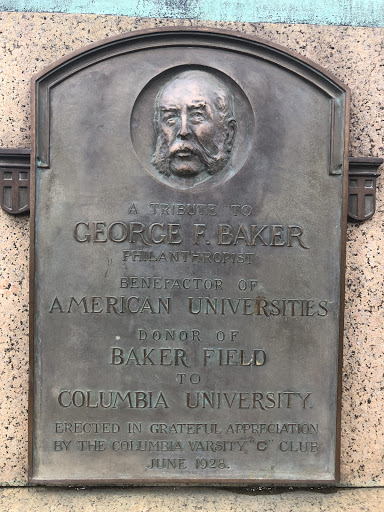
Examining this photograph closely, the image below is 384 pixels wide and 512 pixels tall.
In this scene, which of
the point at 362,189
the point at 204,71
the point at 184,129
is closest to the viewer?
the point at 184,129

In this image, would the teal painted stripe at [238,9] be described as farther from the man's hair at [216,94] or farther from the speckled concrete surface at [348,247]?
the man's hair at [216,94]

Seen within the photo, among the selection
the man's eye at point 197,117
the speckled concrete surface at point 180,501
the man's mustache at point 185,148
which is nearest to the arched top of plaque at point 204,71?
the man's mustache at point 185,148

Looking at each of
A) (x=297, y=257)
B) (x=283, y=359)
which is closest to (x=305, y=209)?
(x=297, y=257)

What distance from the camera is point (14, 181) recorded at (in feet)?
8.85

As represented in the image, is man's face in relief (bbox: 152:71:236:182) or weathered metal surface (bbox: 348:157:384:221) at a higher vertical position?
man's face in relief (bbox: 152:71:236:182)

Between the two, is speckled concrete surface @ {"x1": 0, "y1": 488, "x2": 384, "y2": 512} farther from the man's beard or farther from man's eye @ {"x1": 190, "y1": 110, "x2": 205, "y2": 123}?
man's eye @ {"x1": 190, "y1": 110, "x2": 205, "y2": 123}

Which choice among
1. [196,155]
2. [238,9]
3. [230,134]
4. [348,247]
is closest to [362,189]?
[348,247]

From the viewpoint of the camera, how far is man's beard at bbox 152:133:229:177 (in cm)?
263

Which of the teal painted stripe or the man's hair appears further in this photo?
the teal painted stripe

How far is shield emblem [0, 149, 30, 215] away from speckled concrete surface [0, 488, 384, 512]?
65.4 inches

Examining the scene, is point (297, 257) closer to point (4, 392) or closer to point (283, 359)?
point (283, 359)

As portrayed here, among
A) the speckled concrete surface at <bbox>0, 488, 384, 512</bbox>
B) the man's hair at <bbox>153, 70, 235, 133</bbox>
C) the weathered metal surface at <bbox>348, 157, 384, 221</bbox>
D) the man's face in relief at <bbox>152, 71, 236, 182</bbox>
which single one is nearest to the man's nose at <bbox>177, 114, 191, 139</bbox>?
the man's face in relief at <bbox>152, 71, 236, 182</bbox>

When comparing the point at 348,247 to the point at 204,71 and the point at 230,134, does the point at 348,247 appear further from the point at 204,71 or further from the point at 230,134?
the point at 204,71

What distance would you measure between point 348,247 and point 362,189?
13.9 inches
